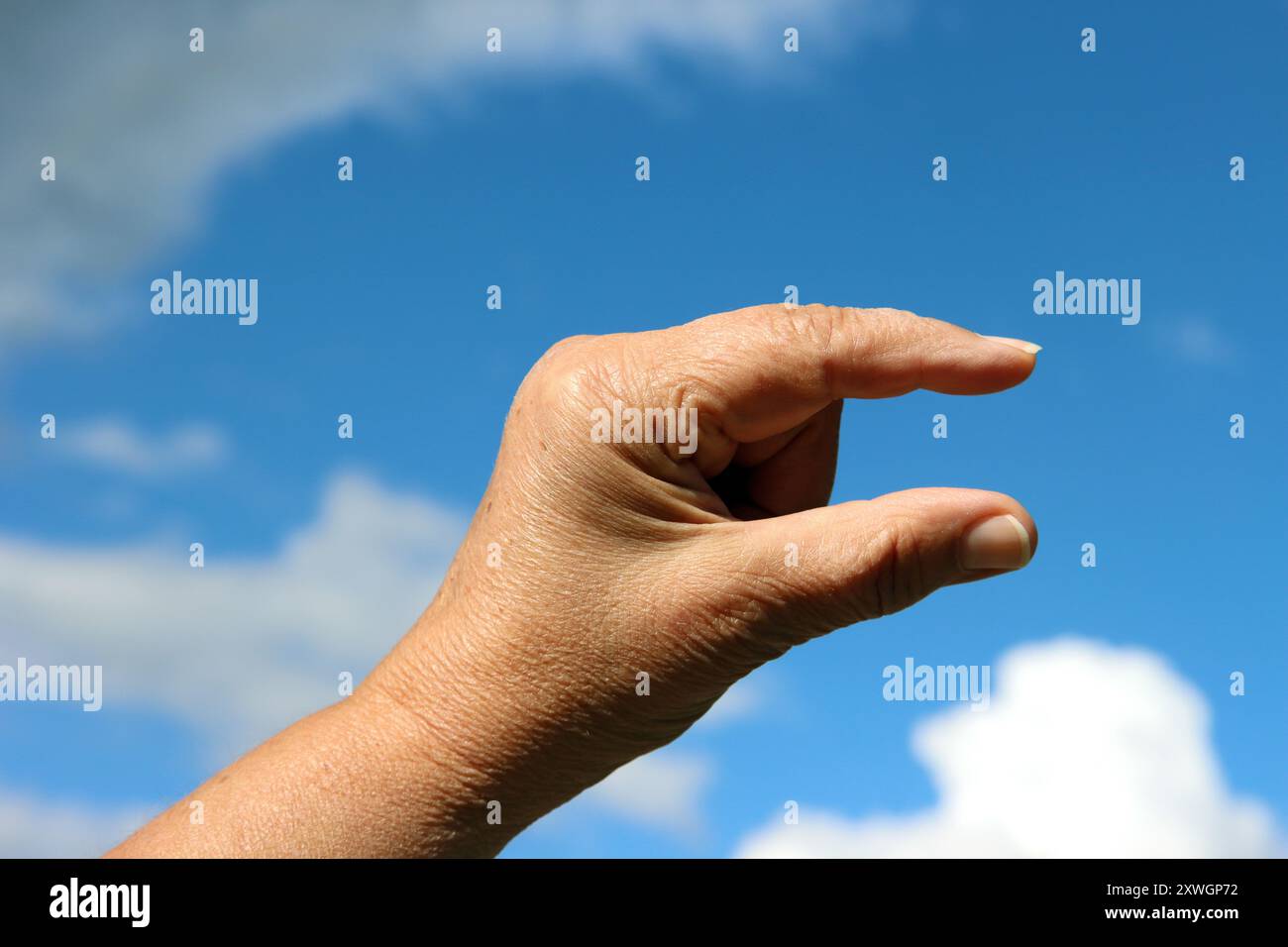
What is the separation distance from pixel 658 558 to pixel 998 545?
3.63 ft

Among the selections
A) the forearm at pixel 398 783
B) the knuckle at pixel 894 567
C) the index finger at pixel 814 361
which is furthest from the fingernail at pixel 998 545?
the forearm at pixel 398 783

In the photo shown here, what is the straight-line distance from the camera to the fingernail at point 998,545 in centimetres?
319

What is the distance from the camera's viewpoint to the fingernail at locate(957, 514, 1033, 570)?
3193 millimetres

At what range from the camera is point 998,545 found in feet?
10.6

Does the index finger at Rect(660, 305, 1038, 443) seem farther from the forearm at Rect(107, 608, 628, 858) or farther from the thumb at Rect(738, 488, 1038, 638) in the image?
the forearm at Rect(107, 608, 628, 858)

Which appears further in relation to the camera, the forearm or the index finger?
the index finger

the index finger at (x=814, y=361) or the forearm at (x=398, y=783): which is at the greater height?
the index finger at (x=814, y=361)

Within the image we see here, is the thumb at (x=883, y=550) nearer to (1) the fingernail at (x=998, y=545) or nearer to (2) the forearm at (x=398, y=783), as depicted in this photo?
(1) the fingernail at (x=998, y=545)

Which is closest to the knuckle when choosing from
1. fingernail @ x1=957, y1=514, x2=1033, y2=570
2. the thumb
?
the thumb

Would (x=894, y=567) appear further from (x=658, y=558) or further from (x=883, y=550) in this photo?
(x=658, y=558)
